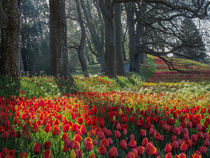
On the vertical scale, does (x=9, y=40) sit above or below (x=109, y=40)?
below

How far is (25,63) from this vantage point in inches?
948

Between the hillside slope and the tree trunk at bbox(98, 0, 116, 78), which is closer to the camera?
the tree trunk at bbox(98, 0, 116, 78)

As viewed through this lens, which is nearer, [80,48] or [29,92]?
[29,92]

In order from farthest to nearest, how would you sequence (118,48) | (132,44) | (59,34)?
(132,44), (118,48), (59,34)

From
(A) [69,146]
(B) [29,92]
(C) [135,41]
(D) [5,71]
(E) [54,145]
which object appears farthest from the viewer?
(C) [135,41]

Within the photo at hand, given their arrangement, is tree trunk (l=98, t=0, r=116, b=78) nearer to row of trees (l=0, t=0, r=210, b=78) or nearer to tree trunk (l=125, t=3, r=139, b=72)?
row of trees (l=0, t=0, r=210, b=78)

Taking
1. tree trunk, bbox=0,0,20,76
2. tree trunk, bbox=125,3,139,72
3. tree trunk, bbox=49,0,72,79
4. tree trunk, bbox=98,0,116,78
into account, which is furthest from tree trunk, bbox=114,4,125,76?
tree trunk, bbox=0,0,20,76

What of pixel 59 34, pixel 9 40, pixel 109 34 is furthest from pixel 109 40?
pixel 9 40

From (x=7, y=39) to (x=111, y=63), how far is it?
785 cm

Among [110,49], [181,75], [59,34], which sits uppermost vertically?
[59,34]

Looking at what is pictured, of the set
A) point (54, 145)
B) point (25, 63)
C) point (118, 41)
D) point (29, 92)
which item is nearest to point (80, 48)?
point (118, 41)

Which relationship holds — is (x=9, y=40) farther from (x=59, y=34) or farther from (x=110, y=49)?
(x=110, y=49)

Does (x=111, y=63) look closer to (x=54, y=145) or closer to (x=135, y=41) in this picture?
(x=135, y=41)

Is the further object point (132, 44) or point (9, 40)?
point (132, 44)
